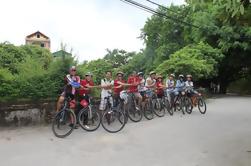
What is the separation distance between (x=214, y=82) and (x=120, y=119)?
94.8 feet

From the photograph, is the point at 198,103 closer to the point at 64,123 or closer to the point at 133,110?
the point at 133,110

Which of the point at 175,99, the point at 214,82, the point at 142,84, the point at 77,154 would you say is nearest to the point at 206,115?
the point at 175,99

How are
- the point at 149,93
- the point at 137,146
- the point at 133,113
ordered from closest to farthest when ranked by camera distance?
the point at 137,146 → the point at 133,113 → the point at 149,93

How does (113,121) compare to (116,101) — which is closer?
(113,121)

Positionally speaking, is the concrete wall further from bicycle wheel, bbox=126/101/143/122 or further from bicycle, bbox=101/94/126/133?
bicycle wheel, bbox=126/101/143/122

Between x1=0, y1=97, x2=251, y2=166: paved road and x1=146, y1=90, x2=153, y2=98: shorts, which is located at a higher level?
x1=146, y1=90, x2=153, y2=98: shorts

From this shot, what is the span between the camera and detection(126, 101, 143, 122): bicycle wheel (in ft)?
47.9

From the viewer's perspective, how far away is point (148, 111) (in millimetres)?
15516

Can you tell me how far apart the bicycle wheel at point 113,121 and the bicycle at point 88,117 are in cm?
19

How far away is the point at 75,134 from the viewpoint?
1164 centimetres

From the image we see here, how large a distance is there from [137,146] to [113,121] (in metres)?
2.32

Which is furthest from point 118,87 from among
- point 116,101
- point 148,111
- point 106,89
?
point 148,111

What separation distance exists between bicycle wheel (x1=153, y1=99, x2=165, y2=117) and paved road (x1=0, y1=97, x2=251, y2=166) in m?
2.22

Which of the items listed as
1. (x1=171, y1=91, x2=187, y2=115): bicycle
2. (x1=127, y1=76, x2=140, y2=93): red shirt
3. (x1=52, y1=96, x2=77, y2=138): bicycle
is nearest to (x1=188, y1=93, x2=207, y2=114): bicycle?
(x1=171, y1=91, x2=187, y2=115): bicycle
